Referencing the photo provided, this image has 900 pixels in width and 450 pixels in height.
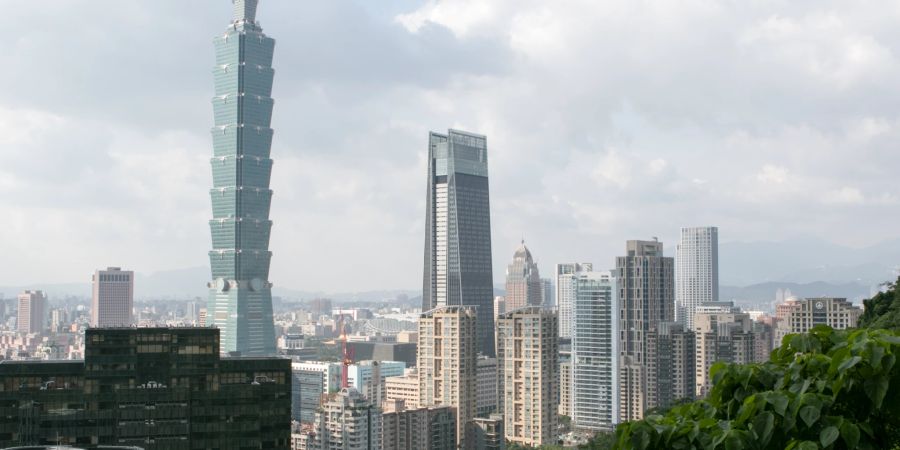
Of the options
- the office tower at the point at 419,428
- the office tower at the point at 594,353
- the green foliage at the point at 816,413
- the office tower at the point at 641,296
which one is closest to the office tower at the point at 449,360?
A: the office tower at the point at 419,428

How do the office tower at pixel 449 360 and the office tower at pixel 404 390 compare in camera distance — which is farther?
the office tower at pixel 404 390

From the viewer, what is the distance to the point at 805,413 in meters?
1.61

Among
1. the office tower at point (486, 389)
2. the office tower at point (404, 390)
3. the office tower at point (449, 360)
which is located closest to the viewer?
the office tower at point (449, 360)

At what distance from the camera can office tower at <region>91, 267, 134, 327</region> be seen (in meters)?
67.9

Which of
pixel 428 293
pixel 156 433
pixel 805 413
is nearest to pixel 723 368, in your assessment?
pixel 805 413

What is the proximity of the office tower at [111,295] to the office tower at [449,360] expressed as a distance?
3960 centimetres

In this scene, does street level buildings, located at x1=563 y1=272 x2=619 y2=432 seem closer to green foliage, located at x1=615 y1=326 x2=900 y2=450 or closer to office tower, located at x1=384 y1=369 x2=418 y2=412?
office tower, located at x1=384 y1=369 x2=418 y2=412

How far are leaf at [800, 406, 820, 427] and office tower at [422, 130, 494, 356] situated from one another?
56.6 m

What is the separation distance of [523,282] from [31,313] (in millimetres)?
36547

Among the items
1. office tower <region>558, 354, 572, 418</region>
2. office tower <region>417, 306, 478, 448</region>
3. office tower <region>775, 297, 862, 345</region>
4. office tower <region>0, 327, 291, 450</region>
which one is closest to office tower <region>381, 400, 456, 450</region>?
office tower <region>417, 306, 478, 448</region>

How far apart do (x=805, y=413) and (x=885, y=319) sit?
10.0m

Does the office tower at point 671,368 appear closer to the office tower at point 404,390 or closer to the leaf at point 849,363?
the office tower at point 404,390

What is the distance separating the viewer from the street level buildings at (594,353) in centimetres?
3634

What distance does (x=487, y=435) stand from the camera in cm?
3053
